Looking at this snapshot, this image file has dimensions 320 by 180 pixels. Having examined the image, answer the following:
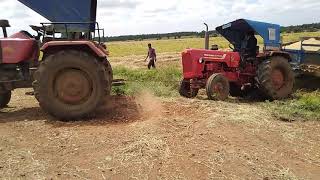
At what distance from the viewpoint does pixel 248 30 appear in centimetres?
1276

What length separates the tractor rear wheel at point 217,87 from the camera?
10992 mm

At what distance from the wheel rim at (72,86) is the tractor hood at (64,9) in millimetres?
1062

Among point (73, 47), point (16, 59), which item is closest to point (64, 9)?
point (73, 47)

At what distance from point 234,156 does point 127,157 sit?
1.43 m

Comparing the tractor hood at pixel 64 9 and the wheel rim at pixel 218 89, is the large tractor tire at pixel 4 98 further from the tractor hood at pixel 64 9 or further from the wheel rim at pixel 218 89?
the wheel rim at pixel 218 89

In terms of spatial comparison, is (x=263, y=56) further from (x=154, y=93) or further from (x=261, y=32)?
(x=154, y=93)

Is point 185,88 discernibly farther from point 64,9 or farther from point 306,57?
point 64,9

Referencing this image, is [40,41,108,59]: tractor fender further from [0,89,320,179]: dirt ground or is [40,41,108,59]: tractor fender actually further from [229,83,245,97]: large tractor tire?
[229,83,245,97]: large tractor tire

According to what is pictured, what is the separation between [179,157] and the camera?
6.06m

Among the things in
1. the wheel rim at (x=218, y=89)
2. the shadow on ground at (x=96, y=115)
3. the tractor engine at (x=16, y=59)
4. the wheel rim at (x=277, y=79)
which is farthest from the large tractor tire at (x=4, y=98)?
the wheel rim at (x=277, y=79)

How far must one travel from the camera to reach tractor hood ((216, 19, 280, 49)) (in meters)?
12.2

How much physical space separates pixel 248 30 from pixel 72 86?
244 inches

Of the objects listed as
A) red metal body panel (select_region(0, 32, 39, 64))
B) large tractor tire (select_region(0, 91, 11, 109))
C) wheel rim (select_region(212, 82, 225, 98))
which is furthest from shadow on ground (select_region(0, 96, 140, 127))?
wheel rim (select_region(212, 82, 225, 98))

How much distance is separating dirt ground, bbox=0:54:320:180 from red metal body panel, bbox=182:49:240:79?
3.00 m
